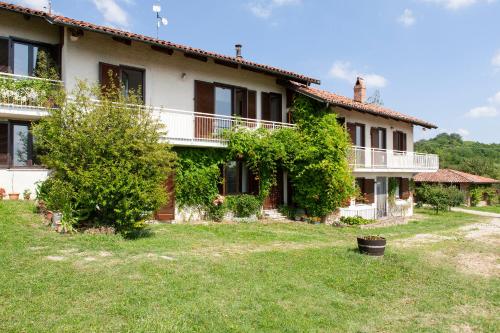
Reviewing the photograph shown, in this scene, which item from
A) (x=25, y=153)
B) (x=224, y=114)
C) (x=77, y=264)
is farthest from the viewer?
(x=224, y=114)

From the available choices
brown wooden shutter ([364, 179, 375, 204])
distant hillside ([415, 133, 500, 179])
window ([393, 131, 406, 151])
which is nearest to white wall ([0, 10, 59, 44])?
brown wooden shutter ([364, 179, 375, 204])

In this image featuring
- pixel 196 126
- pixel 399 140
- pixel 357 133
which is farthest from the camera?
pixel 399 140

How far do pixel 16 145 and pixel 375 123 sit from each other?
19162 millimetres

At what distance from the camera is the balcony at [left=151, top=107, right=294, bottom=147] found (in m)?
14.2

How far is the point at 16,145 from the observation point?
1360 centimetres

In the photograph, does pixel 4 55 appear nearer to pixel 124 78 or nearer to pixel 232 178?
pixel 124 78

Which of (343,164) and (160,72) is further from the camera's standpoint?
(343,164)

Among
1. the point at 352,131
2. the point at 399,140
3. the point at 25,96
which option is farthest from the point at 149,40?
the point at 399,140

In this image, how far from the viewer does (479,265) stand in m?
10.7

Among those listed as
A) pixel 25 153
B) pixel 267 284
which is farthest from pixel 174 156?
pixel 25 153

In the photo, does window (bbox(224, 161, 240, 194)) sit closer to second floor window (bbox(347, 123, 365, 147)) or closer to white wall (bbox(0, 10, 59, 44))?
second floor window (bbox(347, 123, 365, 147))

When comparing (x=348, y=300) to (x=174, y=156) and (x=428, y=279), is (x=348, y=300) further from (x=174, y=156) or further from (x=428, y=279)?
(x=174, y=156)

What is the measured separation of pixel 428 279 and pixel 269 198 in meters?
10.2

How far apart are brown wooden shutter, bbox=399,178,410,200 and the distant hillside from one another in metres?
24.9
